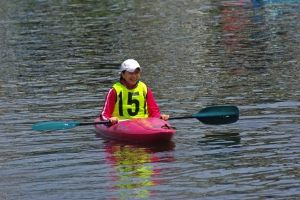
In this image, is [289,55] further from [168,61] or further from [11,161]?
[11,161]

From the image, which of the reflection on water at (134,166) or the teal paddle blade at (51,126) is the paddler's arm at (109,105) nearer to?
the reflection on water at (134,166)

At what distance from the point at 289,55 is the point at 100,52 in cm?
570

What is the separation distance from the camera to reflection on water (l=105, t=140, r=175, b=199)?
Result: 33.4 ft

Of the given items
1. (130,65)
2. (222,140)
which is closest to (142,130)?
(130,65)

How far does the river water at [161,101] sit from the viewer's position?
34.6ft

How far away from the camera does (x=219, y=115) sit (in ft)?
45.2

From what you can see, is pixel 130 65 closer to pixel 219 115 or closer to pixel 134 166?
pixel 219 115

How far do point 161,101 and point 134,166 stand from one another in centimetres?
506

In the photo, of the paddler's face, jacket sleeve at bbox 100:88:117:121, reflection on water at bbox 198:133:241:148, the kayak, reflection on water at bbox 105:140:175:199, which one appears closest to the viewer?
reflection on water at bbox 105:140:175:199

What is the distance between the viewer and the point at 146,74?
799 inches

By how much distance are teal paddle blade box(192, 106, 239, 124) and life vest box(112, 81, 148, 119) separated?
914 mm

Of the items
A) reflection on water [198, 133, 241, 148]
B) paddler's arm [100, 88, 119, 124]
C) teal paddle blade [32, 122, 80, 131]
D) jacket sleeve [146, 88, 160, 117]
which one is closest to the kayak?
paddler's arm [100, 88, 119, 124]

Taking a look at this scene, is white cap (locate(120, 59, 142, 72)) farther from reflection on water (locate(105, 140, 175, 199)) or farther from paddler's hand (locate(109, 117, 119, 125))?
reflection on water (locate(105, 140, 175, 199))

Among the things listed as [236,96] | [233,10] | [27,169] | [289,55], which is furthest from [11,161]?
[233,10]
